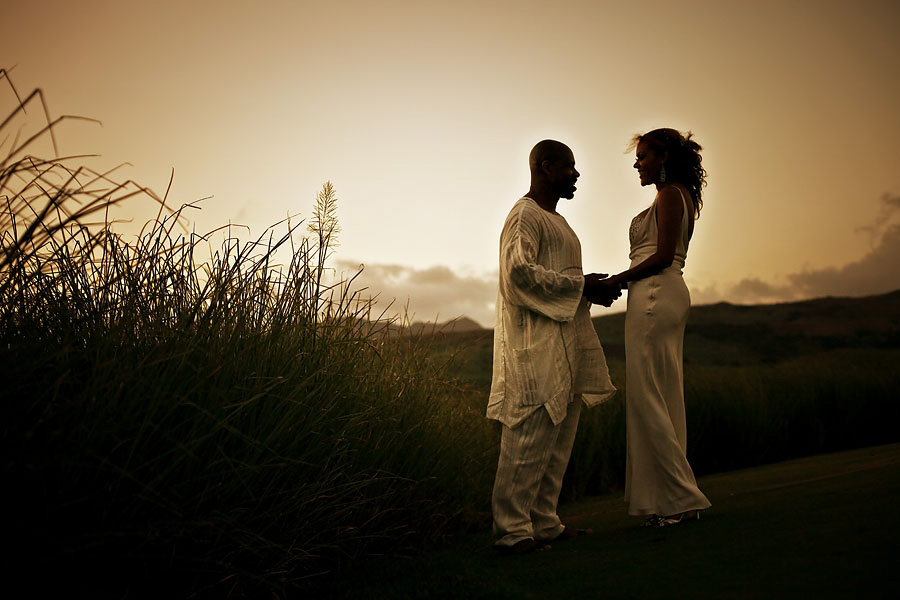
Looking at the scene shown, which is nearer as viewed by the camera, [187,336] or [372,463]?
[187,336]

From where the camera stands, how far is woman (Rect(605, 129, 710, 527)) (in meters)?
4.03

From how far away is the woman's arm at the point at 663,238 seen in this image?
4203mm

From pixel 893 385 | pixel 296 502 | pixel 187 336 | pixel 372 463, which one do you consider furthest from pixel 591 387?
pixel 893 385

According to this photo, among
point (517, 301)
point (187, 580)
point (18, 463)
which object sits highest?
point (517, 301)

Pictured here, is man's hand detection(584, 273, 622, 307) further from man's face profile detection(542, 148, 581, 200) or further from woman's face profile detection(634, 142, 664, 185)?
woman's face profile detection(634, 142, 664, 185)

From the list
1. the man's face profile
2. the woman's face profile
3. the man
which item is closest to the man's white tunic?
the man

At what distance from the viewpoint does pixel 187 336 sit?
10.0 feet

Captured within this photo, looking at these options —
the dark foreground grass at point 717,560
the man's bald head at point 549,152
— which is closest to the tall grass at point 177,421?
the dark foreground grass at point 717,560

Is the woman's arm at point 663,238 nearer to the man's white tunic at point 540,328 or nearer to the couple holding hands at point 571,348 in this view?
the couple holding hands at point 571,348

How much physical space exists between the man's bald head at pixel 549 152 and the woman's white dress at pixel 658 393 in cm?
70

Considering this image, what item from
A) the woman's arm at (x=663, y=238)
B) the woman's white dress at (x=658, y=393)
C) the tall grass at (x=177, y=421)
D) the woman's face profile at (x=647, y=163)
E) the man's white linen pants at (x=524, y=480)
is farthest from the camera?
the woman's face profile at (x=647, y=163)

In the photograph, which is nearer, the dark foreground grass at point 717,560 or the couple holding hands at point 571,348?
the dark foreground grass at point 717,560

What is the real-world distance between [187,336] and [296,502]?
91 cm

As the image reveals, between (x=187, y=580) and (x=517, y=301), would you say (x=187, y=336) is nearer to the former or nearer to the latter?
A: (x=187, y=580)
